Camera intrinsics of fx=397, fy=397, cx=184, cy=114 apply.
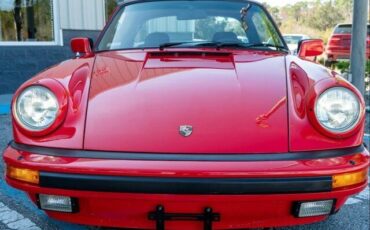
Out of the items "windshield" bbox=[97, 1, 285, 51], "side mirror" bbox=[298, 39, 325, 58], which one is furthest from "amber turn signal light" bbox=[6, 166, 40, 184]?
"side mirror" bbox=[298, 39, 325, 58]

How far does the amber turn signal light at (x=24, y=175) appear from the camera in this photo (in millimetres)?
1749

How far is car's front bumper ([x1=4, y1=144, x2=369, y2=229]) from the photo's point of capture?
5.41 ft

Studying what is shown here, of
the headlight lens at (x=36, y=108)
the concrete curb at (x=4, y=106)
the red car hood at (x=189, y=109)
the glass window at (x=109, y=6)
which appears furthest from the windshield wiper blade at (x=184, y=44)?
the glass window at (x=109, y=6)

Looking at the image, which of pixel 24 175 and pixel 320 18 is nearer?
pixel 24 175

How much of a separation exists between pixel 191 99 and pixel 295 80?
565 mm

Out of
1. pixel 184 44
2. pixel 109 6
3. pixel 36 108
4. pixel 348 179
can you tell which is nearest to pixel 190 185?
pixel 348 179

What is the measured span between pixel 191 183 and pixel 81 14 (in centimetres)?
685

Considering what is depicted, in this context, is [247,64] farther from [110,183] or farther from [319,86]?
[110,183]

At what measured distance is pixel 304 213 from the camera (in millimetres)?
1785

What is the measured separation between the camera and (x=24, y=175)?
178 cm

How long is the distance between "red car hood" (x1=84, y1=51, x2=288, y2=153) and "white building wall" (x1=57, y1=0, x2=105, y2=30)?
5.90 m

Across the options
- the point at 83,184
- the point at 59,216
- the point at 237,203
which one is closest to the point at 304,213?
the point at 237,203

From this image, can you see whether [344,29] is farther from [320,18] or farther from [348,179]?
[320,18]

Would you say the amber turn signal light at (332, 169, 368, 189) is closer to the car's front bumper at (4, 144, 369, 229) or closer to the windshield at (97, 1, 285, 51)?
the car's front bumper at (4, 144, 369, 229)
